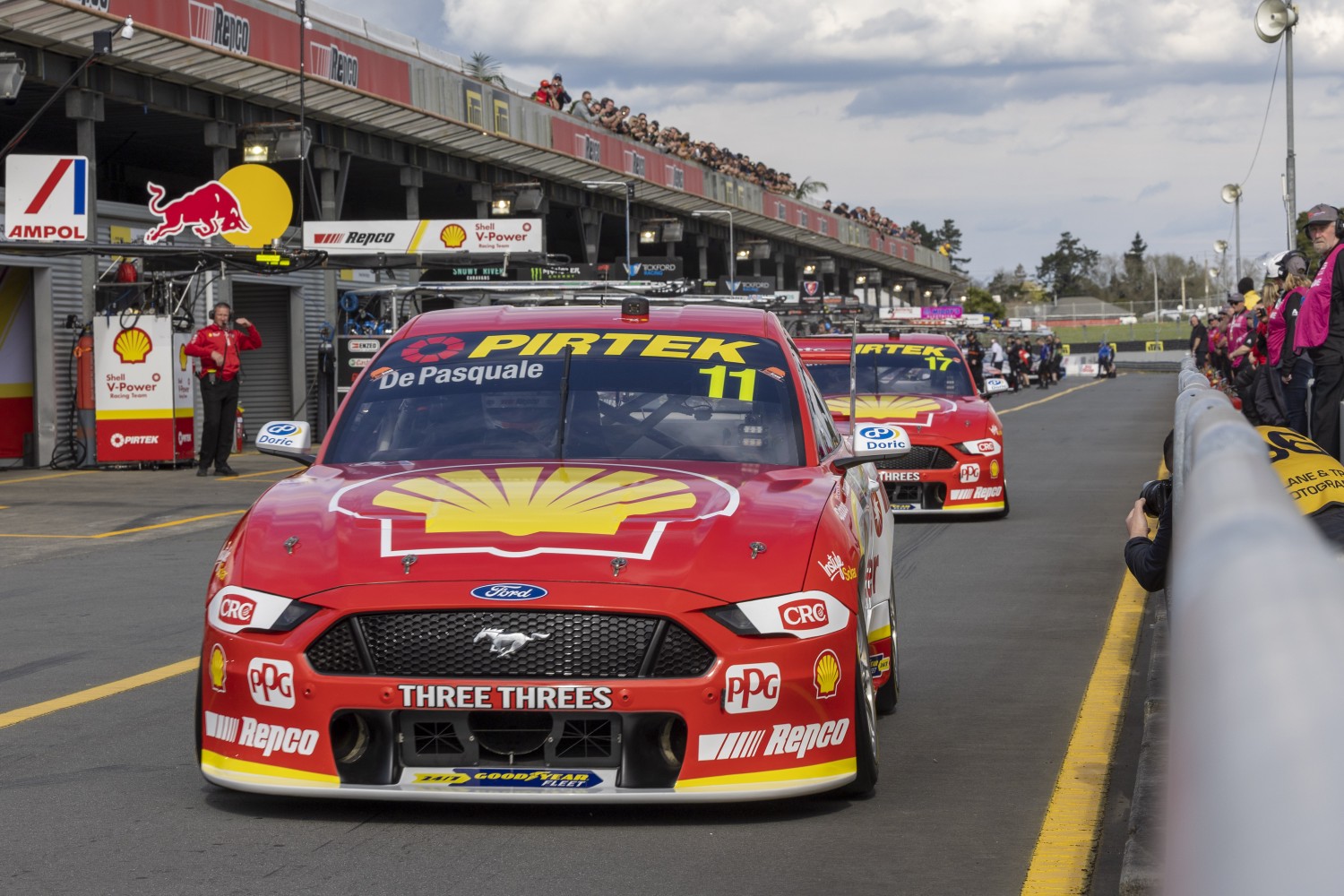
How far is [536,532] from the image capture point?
5090mm

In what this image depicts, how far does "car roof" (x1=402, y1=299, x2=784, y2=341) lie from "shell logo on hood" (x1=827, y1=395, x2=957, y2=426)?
8294mm

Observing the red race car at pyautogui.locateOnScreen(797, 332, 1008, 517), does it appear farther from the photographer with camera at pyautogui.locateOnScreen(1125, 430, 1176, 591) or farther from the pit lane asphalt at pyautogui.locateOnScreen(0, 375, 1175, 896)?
the photographer with camera at pyautogui.locateOnScreen(1125, 430, 1176, 591)

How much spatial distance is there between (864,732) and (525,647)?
1069 mm

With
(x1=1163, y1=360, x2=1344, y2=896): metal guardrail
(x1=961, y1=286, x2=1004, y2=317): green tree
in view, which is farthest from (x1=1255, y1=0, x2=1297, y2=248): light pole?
(x1=961, y1=286, x2=1004, y2=317): green tree

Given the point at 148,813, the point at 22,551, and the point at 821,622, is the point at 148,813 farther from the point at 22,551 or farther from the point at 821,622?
the point at 22,551

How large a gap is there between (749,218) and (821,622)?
55.9 meters

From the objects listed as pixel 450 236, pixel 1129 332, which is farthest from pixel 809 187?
pixel 450 236

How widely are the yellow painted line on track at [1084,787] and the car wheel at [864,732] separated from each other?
52cm

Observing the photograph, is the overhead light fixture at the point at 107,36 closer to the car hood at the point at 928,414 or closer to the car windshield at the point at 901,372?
the car windshield at the point at 901,372

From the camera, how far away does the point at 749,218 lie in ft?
198

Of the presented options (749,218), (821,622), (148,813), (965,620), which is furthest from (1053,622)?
(749,218)

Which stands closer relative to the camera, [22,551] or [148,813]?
[148,813]

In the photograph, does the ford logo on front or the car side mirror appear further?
the car side mirror

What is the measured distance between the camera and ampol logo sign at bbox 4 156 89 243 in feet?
69.5
